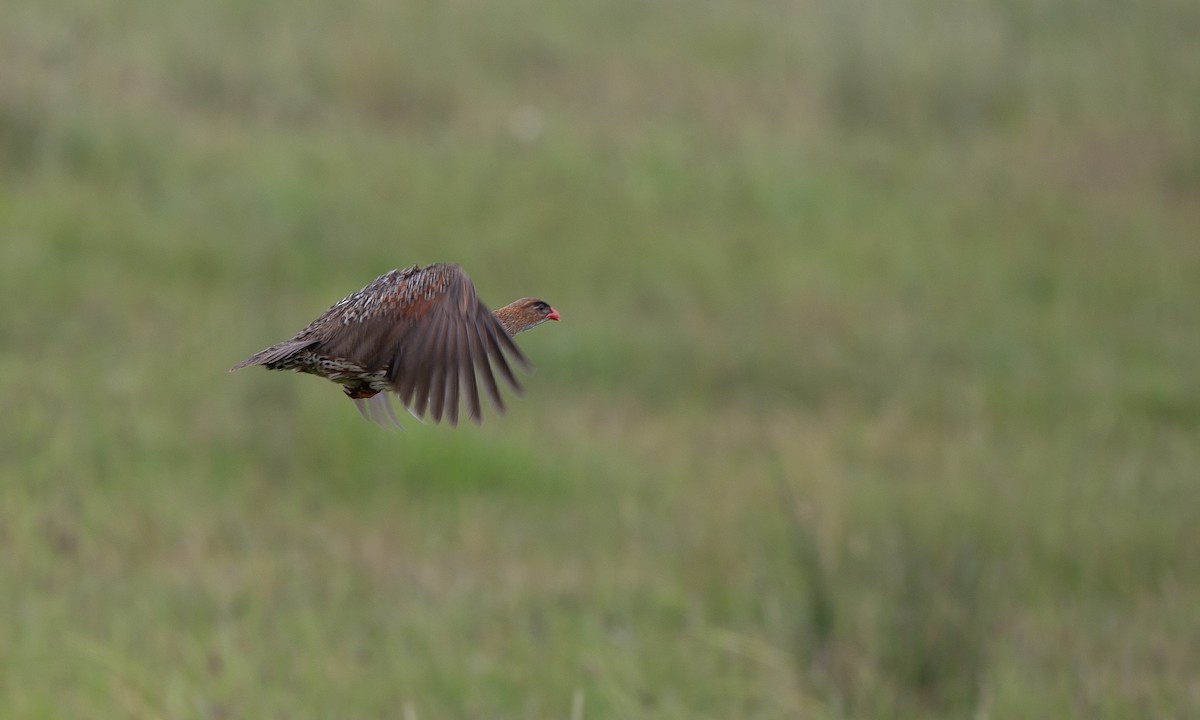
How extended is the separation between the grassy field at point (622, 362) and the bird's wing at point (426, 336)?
1.80 meters

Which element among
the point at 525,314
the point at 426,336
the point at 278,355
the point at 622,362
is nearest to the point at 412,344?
the point at 426,336

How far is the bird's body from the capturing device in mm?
2613

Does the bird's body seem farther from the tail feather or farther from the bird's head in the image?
the bird's head

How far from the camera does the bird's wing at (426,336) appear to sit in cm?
261

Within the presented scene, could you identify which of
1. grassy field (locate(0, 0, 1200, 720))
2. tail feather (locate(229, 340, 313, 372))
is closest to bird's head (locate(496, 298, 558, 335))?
tail feather (locate(229, 340, 313, 372))

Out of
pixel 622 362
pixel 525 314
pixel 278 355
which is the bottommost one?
pixel 278 355

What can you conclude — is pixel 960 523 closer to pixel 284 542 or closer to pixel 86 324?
pixel 284 542

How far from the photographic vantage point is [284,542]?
19.3 feet

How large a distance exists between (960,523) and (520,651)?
2078 mm

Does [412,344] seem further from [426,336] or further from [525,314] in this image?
[525,314]

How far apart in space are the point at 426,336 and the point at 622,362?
553cm

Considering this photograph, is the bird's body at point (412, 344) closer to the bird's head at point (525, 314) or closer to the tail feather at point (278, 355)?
the tail feather at point (278, 355)

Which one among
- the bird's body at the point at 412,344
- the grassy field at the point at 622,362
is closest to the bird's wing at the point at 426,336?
the bird's body at the point at 412,344

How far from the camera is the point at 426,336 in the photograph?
268 cm
